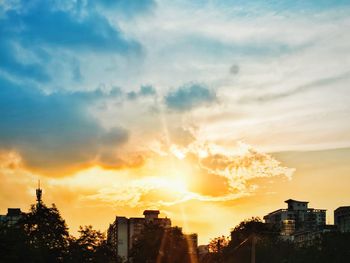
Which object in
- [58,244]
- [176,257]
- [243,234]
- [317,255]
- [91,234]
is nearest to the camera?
[58,244]

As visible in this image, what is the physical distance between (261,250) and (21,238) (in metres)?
68.5

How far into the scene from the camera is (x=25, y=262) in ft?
190

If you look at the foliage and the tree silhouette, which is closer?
the foliage

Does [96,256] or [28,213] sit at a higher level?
[28,213]

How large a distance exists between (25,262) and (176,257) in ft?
213

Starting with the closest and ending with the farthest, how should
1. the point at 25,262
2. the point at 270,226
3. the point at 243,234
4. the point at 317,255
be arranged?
the point at 25,262
the point at 317,255
the point at 243,234
the point at 270,226

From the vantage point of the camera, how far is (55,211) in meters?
80.8

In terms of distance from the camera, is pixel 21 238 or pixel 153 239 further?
pixel 153 239

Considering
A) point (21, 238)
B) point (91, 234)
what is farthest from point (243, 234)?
point (21, 238)

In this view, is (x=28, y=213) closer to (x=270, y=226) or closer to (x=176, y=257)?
(x=176, y=257)

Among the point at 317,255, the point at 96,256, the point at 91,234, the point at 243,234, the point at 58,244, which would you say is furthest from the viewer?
the point at 243,234

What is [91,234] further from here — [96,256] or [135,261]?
[135,261]

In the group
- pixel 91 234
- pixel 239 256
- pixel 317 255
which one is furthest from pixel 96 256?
pixel 239 256

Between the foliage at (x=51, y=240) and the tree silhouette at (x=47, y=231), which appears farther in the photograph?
the tree silhouette at (x=47, y=231)
